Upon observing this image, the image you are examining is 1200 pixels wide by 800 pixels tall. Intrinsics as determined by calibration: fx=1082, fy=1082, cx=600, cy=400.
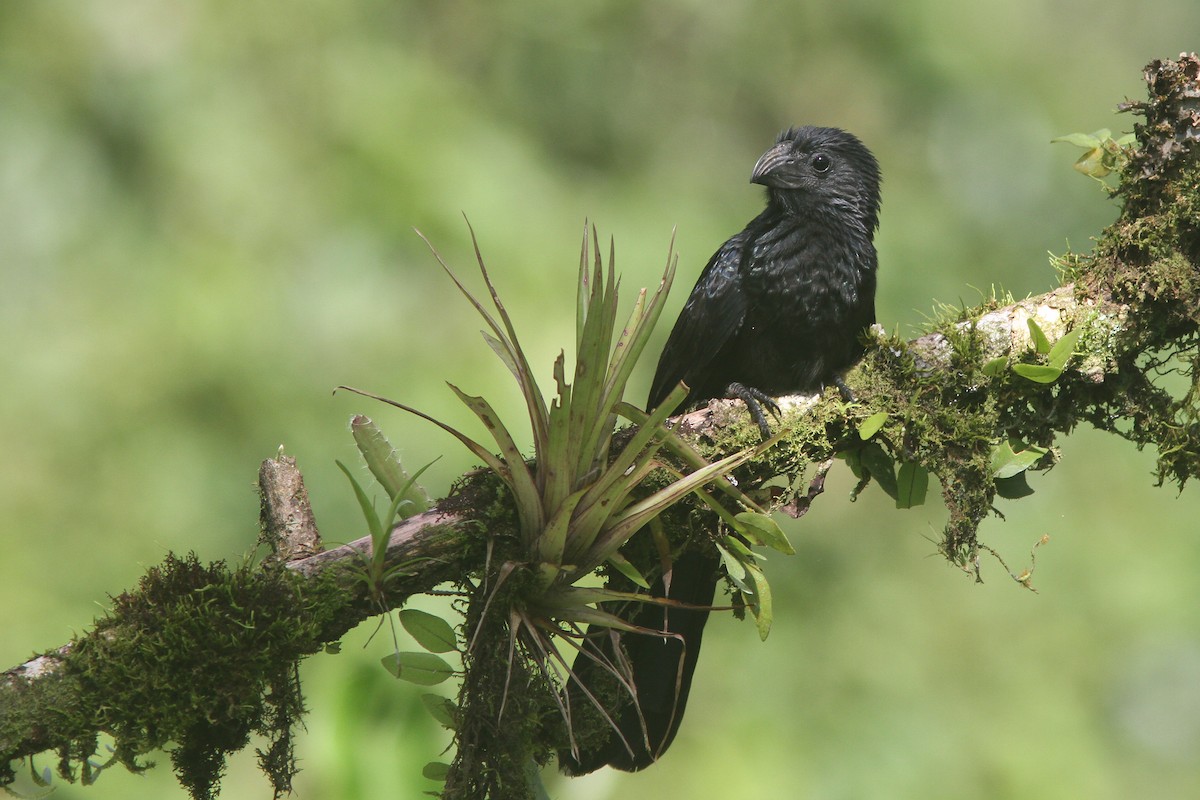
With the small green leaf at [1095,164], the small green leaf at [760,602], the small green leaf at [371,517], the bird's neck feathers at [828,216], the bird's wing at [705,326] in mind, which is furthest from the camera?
the bird's neck feathers at [828,216]

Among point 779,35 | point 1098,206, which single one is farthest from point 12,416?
point 1098,206

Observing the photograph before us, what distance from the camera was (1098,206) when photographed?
5.66 meters

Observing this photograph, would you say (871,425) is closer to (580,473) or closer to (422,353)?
(580,473)

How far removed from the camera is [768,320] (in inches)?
117

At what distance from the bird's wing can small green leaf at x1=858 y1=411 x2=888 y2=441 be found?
26.6 inches

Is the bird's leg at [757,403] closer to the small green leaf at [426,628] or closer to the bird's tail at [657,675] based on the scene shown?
the bird's tail at [657,675]

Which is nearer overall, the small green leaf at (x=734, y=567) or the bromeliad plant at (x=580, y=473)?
the bromeliad plant at (x=580, y=473)

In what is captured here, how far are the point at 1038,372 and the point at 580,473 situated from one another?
104 cm

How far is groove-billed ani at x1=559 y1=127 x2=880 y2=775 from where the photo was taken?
8.39ft

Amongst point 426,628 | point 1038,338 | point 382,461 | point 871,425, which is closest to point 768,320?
point 871,425

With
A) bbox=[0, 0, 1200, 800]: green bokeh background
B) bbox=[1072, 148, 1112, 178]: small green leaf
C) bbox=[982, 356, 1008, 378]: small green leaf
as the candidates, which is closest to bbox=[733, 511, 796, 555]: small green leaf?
bbox=[982, 356, 1008, 378]: small green leaf

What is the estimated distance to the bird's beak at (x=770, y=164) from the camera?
321 centimetres

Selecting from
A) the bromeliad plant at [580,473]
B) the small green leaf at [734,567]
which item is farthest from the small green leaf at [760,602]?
the bromeliad plant at [580,473]

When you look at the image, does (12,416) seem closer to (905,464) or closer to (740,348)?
(740,348)
